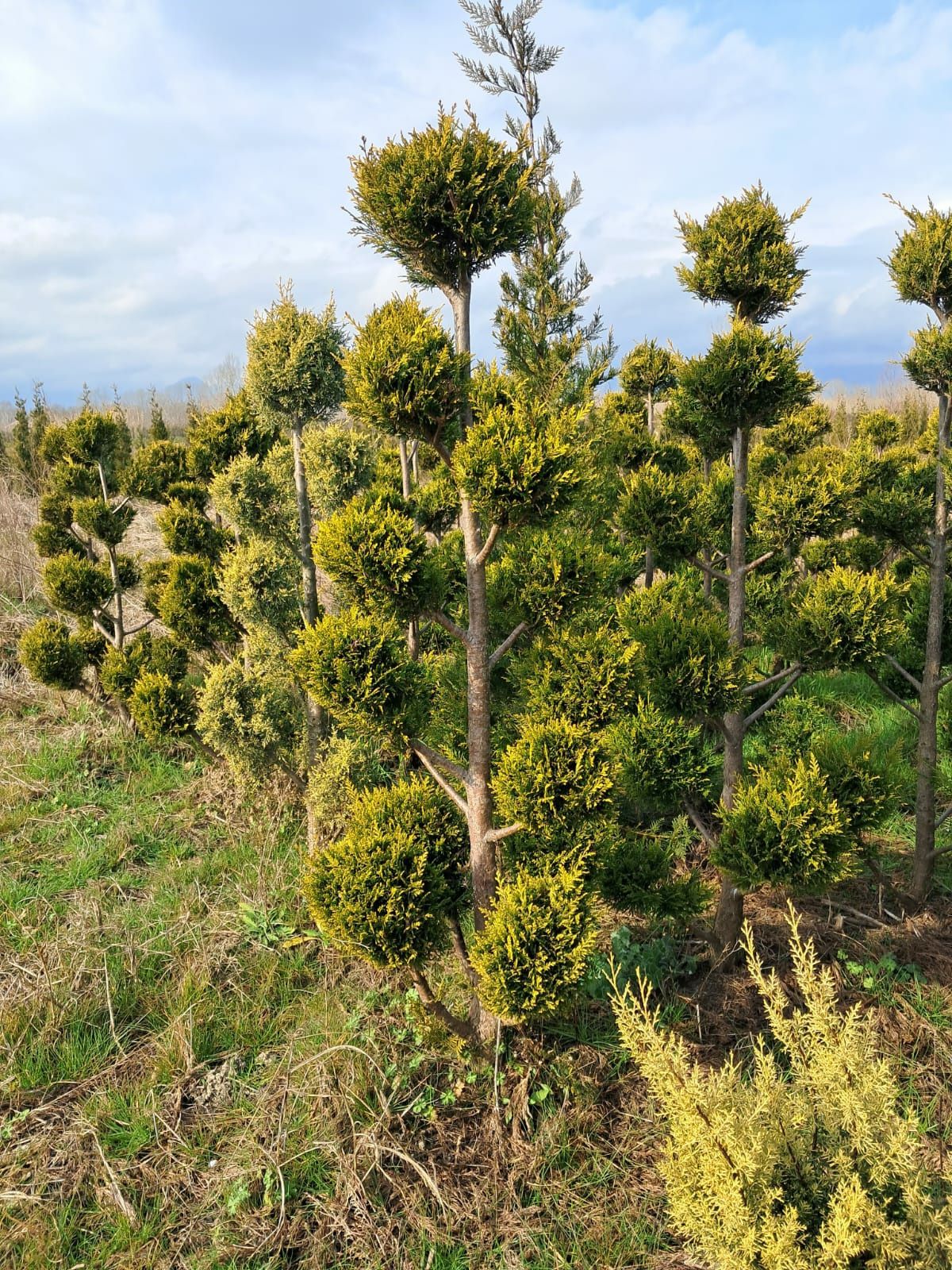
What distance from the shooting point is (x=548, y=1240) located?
3242 mm

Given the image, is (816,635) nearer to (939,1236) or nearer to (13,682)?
(939,1236)

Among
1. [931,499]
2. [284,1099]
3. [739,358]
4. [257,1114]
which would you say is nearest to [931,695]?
[931,499]

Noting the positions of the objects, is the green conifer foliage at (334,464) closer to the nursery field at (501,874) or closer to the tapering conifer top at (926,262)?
the nursery field at (501,874)

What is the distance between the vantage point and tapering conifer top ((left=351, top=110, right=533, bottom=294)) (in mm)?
3221

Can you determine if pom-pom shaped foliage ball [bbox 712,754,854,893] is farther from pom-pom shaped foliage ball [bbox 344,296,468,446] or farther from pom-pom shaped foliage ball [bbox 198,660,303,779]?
pom-pom shaped foliage ball [bbox 198,660,303,779]

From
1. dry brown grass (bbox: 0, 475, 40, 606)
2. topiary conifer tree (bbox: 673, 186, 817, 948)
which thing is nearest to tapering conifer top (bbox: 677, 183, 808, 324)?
topiary conifer tree (bbox: 673, 186, 817, 948)

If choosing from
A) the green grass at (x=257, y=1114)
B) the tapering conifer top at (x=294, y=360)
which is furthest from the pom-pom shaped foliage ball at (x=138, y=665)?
the tapering conifer top at (x=294, y=360)

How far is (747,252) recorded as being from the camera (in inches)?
173

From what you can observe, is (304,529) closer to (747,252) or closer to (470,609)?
(470,609)

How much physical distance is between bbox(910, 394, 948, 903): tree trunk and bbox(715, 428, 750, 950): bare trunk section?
1.42 metres

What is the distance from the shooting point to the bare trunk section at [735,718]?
4.61m

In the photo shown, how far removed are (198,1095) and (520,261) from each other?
7.70 meters

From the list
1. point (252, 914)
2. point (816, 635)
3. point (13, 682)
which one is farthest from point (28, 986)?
point (13, 682)

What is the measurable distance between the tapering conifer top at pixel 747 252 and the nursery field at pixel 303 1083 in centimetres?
393
